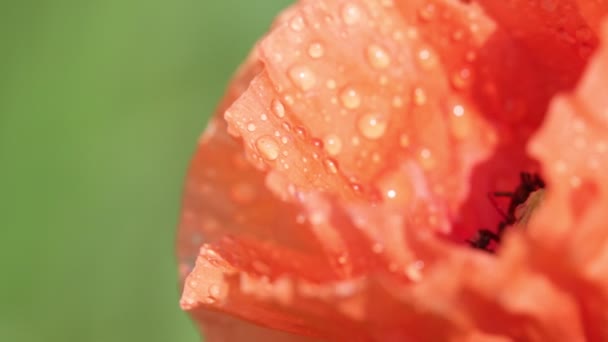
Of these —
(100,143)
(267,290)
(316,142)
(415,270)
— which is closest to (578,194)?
(415,270)

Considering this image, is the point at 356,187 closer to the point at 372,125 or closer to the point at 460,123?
the point at 372,125

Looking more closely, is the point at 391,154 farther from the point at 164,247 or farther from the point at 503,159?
the point at 164,247

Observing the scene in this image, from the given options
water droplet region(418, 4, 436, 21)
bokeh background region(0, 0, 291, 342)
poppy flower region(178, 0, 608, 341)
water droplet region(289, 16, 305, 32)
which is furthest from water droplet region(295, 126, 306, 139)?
bokeh background region(0, 0, 291, 342)

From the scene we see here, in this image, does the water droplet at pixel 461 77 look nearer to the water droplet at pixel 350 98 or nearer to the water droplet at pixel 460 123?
the water droplet at pixel 460 123

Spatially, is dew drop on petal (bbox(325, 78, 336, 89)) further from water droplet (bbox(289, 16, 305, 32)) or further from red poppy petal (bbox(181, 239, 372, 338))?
red poppy petal (bbox(181, 239, 372, 338))

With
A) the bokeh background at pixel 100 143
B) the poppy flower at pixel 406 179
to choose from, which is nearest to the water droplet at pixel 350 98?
the poppy flower at pixel 406 179

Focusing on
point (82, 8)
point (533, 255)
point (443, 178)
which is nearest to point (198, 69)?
point (82, 8)
